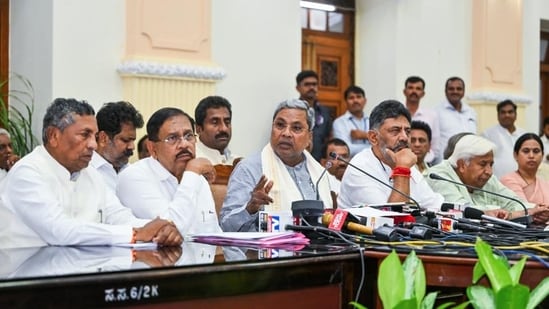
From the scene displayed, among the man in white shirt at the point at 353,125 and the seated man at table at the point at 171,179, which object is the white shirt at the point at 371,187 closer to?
the seated man at table at the point at 171,179

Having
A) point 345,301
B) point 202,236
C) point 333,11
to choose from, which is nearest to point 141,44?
point 333,11

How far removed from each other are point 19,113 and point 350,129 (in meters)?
2.27

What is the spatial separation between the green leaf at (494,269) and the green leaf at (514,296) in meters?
0.04

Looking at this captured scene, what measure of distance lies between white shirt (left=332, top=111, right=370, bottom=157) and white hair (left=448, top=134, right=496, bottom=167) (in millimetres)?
1620

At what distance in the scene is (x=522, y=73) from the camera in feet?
23.7

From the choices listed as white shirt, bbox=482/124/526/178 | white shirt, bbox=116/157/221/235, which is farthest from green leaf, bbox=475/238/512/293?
white shirt, bbox=482/124/526/178

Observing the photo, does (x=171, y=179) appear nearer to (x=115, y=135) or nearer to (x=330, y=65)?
(x=115, y=135)

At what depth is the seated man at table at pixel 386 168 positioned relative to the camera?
3268 millimetres

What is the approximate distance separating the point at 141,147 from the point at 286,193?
5.23 ft

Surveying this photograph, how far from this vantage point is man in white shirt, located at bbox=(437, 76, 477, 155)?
6121 mm

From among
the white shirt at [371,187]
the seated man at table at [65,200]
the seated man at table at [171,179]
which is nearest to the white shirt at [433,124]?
the white shirt at [371,187]

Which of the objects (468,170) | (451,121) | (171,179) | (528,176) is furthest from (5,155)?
(451,121)

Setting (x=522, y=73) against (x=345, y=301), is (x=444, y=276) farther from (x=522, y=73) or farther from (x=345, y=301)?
(x=522, y=73)

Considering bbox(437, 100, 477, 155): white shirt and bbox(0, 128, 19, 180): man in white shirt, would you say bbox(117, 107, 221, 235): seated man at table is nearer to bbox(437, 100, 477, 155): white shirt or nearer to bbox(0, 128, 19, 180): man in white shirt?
bbox(0, 128, 19, 180): man in white shirt
